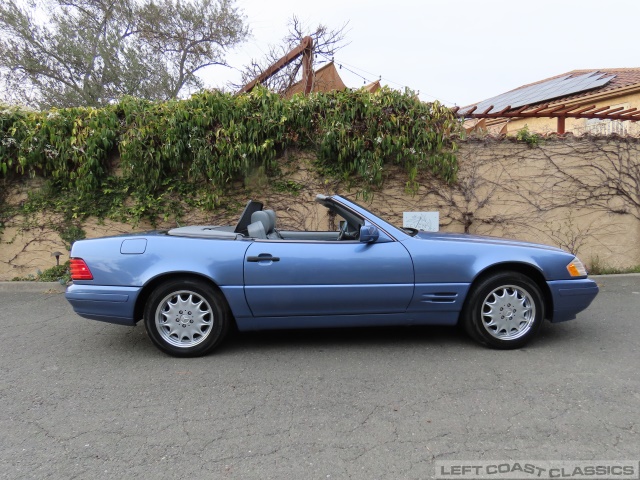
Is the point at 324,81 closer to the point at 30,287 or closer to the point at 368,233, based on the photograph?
the point at 30,287

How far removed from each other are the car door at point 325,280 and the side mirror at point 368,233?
0.09m

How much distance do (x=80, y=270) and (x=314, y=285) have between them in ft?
6.61

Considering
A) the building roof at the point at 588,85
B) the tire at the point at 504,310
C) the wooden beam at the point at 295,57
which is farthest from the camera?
the building roof at the point at 588,85

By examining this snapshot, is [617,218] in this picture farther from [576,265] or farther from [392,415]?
[392,415]

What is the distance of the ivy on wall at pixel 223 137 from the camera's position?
21.6ft

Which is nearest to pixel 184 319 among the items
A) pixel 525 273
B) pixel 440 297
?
pixel 440 297

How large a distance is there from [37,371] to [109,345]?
2.21 ft

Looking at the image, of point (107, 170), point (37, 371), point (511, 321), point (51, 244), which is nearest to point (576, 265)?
point (511, 321)

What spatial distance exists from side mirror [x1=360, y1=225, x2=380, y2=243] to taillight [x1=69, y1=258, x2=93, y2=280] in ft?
7.66

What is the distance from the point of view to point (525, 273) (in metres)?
3.91

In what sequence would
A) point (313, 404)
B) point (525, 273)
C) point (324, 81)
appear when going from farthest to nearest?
point (324, 81)
point (525, 273)
point (313, 404)

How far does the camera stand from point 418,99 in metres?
6.70

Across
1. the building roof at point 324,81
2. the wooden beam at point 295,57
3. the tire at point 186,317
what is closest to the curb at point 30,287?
the tire at point 186,317

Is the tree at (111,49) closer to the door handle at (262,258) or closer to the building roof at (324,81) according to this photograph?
the building roof at (324,81)
